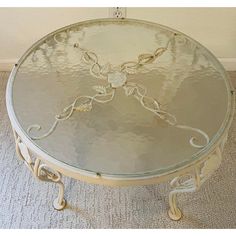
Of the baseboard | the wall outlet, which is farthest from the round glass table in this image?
the baseboard

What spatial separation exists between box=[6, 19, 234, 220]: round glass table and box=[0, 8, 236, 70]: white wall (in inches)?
8.9

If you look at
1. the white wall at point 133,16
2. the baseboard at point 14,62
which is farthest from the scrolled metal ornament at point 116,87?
the baseboard at point 14,62

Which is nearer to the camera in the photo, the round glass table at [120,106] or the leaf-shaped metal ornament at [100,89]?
the round glass table at [120,106]

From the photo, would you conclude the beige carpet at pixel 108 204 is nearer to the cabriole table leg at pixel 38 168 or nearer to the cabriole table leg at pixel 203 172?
the cabriole table leg at pixel 38 168

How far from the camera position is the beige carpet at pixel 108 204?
1109 mm

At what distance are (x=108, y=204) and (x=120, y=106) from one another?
349 mm

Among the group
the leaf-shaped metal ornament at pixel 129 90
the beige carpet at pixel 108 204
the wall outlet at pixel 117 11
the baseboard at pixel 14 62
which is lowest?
the beige carpet at pixel 108 204

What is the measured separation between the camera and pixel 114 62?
1042 millimetres

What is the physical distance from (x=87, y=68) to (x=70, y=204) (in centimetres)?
40

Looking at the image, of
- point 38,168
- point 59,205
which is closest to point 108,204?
point 59,205

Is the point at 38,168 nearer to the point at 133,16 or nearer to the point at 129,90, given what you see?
the point at 129,90

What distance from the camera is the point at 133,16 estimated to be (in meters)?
1.33
